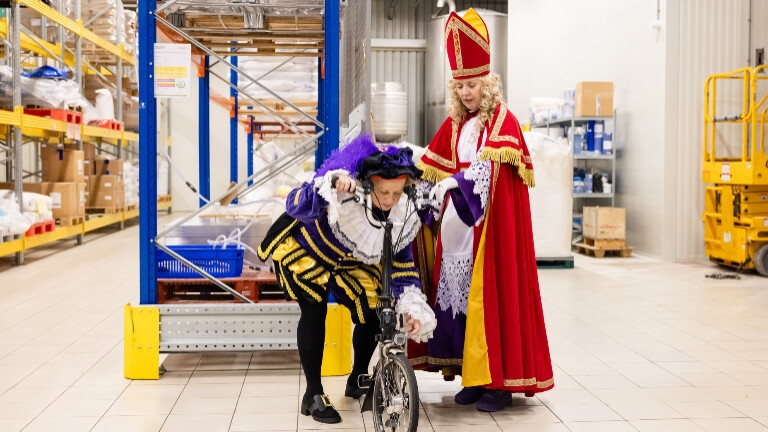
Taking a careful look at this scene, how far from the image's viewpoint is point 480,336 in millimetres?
3314

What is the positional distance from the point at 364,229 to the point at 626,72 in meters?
7.47

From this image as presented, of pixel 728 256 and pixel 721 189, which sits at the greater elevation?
pixel 721 189

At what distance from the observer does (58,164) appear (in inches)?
380

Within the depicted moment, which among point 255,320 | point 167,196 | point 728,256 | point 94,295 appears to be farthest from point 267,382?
point 167,196

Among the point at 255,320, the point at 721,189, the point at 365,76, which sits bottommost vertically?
the point at 255,320

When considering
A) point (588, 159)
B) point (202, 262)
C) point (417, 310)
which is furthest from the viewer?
point (588, 159)

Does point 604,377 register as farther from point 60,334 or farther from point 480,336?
point 60,334

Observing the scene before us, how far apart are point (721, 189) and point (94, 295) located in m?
6.00

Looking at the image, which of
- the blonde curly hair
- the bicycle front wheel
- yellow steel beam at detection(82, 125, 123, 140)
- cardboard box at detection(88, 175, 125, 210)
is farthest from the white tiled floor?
cardboard box at detection(88, 175, 125, 210)

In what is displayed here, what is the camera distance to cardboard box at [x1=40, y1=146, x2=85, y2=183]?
9.64m

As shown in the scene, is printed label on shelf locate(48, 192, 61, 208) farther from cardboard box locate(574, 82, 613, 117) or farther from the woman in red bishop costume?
the woman in red bishop costume

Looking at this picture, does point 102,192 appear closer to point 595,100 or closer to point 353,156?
point 595,100

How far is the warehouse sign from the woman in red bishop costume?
127 cm

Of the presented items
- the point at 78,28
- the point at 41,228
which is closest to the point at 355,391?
the point at 41,228
